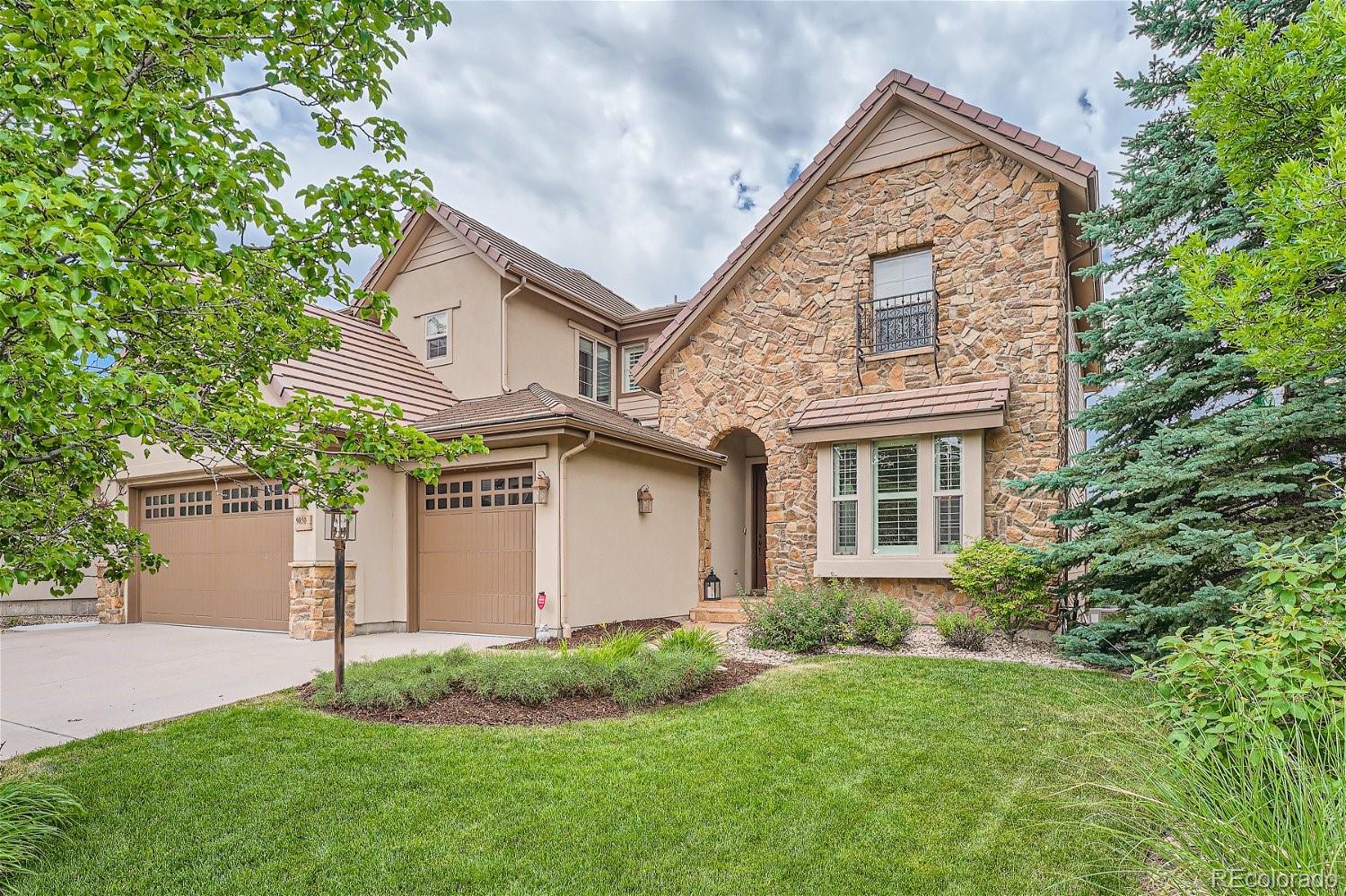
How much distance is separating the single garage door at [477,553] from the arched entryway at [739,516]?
4.21 m

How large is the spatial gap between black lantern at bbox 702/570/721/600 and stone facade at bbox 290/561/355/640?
595 cm

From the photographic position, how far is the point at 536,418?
30.7 feet

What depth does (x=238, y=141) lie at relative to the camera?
4.03 meters

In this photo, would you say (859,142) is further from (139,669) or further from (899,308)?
(139,669)

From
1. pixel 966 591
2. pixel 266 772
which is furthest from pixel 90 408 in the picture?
pixel 966 591

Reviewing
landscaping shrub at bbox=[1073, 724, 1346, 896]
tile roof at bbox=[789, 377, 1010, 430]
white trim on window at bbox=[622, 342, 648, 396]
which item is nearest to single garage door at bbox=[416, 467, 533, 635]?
tile roof at bbox=[789, 377, 1010, 430]

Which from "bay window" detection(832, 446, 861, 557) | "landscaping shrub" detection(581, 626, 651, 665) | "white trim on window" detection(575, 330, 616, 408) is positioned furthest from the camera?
"white trim on window" detection(575, 330, 616, 408)

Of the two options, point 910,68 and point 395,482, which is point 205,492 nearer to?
point 395,482

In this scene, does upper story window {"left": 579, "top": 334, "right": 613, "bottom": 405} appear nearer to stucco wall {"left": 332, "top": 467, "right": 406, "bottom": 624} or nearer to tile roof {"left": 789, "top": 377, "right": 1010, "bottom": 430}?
stucco wall {"left": 332, "top": 467, "right": 406, "bottom": 624}

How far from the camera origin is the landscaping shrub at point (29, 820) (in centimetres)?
314

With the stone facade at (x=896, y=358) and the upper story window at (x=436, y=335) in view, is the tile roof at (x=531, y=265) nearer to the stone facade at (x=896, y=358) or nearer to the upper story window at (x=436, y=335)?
the upper story window at (x=436, y=335)


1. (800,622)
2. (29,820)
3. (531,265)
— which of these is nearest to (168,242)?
(29,820)

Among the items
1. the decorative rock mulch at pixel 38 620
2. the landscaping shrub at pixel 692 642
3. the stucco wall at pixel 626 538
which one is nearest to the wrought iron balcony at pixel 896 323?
the stucco wall at pixel 626 538

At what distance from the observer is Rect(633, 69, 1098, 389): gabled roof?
9.88m
